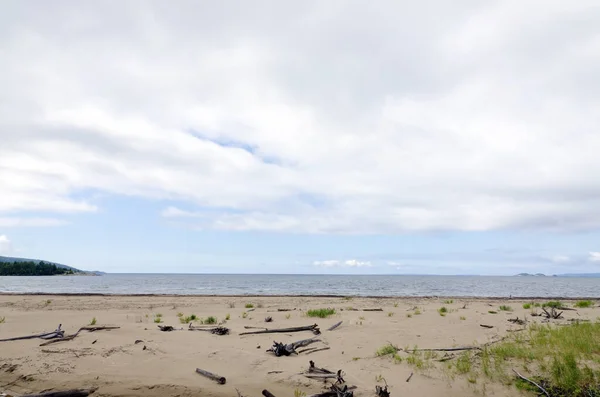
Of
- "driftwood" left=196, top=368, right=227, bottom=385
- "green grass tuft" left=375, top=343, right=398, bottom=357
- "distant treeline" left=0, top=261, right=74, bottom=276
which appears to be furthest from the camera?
"distant treeline" left=0, top=261, right=74, bottom=276

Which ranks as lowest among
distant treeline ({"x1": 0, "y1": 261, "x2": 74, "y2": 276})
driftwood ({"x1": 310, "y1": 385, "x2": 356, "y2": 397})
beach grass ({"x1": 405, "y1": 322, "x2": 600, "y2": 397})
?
distant treeline ({"x1": 0, "y1": 261, "x2": 74, "y2": 276})

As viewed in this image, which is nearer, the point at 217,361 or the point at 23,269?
the point at 217,361

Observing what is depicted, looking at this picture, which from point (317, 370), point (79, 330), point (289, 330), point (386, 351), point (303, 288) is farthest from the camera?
point (303, 288)

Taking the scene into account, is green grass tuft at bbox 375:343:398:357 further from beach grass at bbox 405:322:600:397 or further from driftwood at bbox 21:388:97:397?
driftwood at bbox 21:388:97:397

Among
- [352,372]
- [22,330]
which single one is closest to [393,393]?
[352,372]

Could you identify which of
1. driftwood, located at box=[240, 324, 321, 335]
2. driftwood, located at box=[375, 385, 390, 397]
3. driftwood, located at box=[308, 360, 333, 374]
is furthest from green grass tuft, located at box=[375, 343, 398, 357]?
driftwood, located at box=[240, 324, 321, 335]

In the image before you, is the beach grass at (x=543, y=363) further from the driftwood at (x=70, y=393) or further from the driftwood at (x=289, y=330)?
the driftwood at (x=70, y=393)

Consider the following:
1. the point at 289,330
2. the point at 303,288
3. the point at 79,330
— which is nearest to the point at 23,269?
the point at 303,288

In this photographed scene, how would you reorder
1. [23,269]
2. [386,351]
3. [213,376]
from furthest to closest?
[23,269] < [386,351] < [213,376]

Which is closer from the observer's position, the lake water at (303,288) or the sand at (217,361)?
the sand at (217,361)

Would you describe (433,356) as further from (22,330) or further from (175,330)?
(22,330)

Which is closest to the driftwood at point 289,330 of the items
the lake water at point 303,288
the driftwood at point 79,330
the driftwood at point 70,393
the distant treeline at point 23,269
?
the driftwood at point 79,330

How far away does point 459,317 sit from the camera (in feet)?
59.3

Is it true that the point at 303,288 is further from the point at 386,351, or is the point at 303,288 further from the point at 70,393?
the point at 70,393
